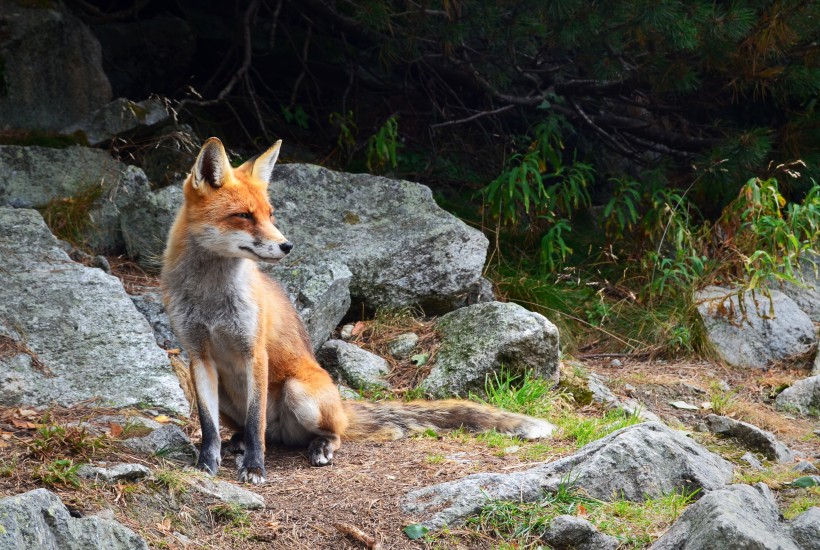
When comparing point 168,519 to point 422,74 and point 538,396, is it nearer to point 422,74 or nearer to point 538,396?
point 538,396

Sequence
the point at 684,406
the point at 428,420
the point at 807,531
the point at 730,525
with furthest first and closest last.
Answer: the point at 684,406 < the point at 428,420 < the point at 807,531 < the point at 730,525

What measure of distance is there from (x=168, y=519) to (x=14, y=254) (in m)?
3.48

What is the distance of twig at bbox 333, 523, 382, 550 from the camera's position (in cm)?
389

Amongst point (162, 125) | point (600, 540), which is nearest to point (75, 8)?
point (162, 125)

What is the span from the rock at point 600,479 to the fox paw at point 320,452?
851 millimetres

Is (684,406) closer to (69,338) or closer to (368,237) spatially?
(368,237)

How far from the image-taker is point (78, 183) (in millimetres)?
7812

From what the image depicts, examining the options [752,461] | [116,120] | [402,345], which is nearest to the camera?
[752,461]

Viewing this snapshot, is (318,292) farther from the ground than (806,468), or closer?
closer

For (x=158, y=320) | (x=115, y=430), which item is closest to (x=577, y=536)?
(x=115, y=430)

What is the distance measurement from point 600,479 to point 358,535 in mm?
1249

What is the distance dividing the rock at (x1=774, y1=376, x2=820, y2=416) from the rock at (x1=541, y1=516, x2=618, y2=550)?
4053 millimetres

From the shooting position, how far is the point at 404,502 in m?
4.33

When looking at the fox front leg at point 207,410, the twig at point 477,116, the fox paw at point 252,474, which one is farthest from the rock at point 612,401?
the twig at point 477,116
